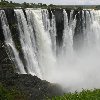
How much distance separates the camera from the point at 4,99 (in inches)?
899

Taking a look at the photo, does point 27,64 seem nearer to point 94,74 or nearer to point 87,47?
point 94,74

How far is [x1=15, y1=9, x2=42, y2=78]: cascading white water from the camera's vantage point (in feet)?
130

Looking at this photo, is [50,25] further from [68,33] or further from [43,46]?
[68,33]

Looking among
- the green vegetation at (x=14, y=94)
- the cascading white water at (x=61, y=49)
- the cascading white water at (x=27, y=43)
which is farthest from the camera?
the cascading white water at (x=27, y=43)

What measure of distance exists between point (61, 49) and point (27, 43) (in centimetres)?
823

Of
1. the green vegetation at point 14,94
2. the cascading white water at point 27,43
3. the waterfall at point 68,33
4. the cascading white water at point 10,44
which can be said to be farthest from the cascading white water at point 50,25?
the green vegetation at point 14,94

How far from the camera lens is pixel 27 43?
40.7 meters

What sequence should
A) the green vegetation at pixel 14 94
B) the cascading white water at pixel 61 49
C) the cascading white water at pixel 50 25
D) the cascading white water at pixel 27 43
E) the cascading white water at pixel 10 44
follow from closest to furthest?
the green vegetation at pixel 14 94 → the cascading white water at pixel 10 44 → the cascading white water at pixel 61 49 → the cascading white water at pixel 27 43 → the cascading white water at pixel 50 25

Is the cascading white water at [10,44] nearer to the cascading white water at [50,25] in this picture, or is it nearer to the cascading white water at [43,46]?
the cascading white water at [43,46]

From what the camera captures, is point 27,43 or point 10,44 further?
point 27,43

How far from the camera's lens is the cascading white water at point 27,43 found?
130ft

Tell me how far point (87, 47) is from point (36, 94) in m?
25.4

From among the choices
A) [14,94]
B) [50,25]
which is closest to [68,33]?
[50,25]

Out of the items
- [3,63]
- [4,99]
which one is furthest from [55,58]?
[4,99]
